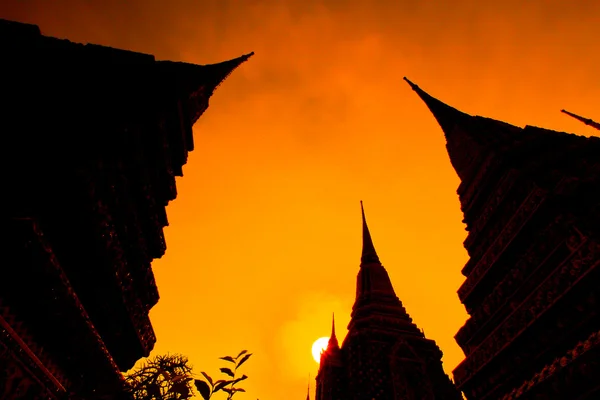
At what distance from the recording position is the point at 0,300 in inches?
164

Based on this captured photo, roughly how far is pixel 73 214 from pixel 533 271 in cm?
741

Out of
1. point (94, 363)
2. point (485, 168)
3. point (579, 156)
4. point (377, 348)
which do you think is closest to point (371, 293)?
A: point (377, 348)

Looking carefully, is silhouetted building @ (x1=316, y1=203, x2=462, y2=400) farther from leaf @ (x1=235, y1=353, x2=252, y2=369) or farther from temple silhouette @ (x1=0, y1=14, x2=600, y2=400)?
leaf @ (x1=235, y1=353, x2=252, y2=369)

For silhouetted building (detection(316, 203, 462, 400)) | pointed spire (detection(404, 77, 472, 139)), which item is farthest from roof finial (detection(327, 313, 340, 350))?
pointed spire (detection(404, 77, 472, 139))

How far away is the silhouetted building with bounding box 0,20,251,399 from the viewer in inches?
167

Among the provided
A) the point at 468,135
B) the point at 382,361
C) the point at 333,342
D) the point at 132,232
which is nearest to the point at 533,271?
the point at 468,135

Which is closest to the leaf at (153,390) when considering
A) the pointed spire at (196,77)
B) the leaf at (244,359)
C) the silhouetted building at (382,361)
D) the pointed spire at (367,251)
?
the leaf at (244,359)

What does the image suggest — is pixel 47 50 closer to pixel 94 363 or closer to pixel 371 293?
pixel 94 363

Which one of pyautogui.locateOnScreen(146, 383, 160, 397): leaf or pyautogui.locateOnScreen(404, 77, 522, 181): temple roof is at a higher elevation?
pyautogui.locateOnScreen(404, 77, 522, 181): temple roof

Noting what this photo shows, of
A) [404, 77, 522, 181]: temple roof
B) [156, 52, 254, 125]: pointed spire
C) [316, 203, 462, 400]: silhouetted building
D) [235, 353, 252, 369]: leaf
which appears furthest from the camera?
[316, 203, 462, 400]: silhouetted building

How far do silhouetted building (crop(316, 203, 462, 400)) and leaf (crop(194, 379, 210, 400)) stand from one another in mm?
16430

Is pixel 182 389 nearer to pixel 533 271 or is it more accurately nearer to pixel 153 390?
pixel 153 390

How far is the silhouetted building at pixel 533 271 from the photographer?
5355 mm

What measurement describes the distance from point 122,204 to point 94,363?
7.78 feet
